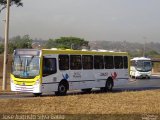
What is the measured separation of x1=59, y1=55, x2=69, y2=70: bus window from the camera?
26234 mm

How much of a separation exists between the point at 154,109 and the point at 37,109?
3.98m

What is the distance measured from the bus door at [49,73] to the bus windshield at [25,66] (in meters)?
0.41

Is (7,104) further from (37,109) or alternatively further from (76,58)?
(76,58)

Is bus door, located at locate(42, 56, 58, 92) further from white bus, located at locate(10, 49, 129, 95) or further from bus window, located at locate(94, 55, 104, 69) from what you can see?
bus window, located at locate(94, 55, 104, 69)

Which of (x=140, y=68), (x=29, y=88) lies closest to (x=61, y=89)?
(x=29, y=88)

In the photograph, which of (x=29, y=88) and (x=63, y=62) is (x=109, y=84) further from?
(x=29, y=88)

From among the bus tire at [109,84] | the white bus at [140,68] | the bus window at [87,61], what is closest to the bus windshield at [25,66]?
the bus window at [87,61]

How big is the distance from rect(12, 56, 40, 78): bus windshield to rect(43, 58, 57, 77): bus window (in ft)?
1.41

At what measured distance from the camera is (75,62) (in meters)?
27.8

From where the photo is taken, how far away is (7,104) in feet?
59.6

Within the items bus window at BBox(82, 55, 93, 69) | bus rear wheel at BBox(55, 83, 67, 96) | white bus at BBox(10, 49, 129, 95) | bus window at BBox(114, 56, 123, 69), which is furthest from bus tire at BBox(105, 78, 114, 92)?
bus rear wheel at BBox(55, 83, 67, 96)

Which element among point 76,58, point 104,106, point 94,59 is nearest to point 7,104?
point 104,106

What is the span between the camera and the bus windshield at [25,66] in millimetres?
24781

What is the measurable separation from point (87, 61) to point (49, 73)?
4348mm
